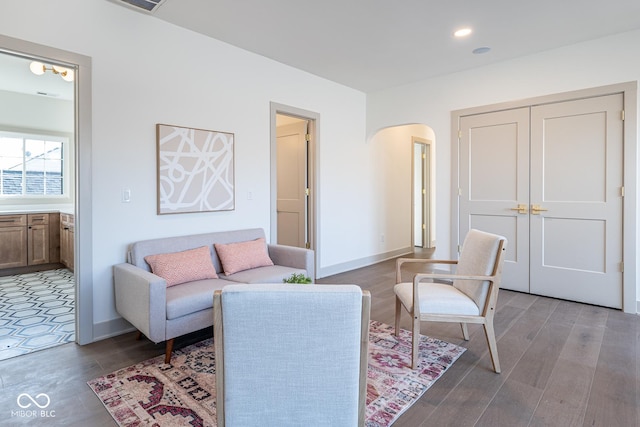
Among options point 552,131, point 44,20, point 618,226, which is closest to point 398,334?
point 618,226

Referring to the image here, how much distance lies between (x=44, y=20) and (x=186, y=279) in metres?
2.14

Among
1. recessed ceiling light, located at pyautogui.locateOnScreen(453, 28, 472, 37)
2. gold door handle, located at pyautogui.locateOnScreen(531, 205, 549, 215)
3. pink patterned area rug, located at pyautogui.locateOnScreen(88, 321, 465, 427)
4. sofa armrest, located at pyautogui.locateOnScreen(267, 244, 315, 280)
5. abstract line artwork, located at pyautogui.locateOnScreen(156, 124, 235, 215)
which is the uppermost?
recessed ceiling light, located at pyautogui.locateOnScreen(453, 28, 472, 37)

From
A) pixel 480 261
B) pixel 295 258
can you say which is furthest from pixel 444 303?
pixel 295 258

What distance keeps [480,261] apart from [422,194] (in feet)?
16.9

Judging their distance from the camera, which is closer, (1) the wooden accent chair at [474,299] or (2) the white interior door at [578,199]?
(1) the wooden accent chair at [474,299]

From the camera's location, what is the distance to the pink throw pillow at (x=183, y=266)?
2734 millimetres

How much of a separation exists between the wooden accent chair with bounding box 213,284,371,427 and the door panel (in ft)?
11.8

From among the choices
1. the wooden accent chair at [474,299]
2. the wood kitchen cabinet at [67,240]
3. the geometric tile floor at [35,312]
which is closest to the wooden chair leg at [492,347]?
the wooden accent chair at [474,299]

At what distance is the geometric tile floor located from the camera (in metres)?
2.68

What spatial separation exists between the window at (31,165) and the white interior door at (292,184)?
370cm

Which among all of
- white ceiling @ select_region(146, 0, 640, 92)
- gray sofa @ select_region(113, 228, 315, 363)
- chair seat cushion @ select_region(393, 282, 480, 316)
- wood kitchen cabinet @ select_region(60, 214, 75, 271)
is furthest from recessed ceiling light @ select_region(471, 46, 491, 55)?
wood kitchen cabinet @ select_region(60, 214, 75, 271)

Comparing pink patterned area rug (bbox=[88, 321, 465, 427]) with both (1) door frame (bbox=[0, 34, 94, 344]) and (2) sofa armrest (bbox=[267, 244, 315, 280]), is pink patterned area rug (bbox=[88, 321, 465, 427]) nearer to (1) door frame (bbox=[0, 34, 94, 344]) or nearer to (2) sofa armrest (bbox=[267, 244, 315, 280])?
(1) door frame (bbox=[0, 34, 94, 344])

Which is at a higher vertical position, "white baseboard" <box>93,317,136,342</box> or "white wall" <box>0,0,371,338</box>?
"white wall" <box>0,0,371,338</box>

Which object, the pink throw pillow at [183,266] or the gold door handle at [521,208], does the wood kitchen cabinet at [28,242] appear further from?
the gold door handle at [521,208]
